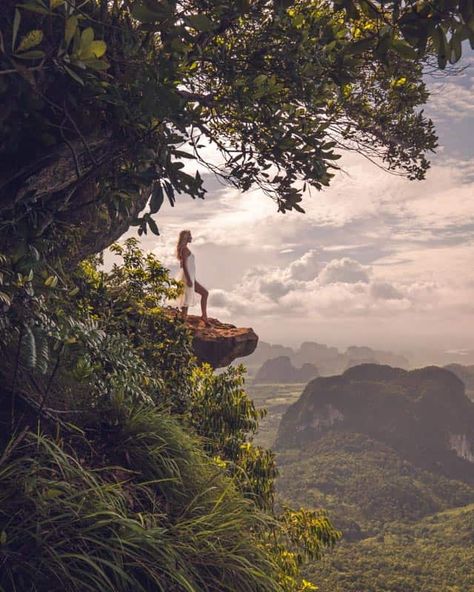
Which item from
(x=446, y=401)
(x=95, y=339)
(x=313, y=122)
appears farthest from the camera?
(x=446, y=401)

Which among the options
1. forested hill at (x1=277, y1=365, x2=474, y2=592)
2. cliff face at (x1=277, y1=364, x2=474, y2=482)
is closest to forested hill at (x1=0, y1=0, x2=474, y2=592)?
forested hill at (x1=277, y1=365, x2=474, y2=592)

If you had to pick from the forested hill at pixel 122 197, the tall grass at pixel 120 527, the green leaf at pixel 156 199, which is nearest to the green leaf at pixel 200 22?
the forested hill at pixel 122 197

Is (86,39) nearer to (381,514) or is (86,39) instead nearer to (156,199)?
(156,199)

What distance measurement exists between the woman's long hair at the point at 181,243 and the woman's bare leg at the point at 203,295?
26.6 inches

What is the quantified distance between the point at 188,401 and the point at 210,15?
16.6ft

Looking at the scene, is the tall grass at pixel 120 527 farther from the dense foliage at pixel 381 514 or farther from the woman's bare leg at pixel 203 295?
the dense foliage at pixel 381 514

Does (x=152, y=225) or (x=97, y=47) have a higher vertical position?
(x=97, y=47)

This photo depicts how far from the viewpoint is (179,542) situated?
3.04 m

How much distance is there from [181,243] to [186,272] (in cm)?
61

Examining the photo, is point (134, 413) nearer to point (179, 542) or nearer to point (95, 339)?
point (95, 339)

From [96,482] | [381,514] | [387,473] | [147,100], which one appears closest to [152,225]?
[147,100]

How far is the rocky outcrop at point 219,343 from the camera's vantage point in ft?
33.2

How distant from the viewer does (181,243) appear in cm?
1067

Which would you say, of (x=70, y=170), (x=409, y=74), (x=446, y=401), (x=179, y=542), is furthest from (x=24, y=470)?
(x=446, y=401)
